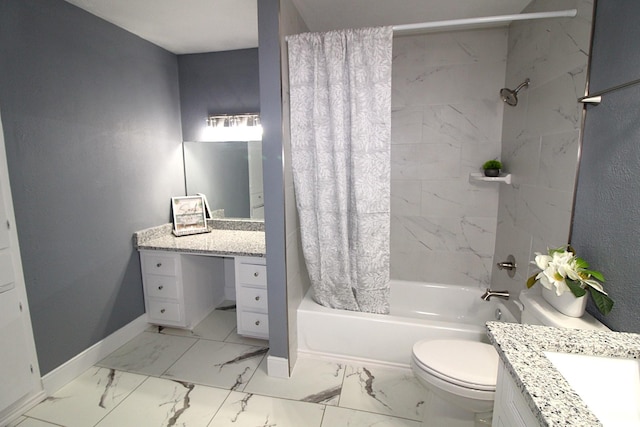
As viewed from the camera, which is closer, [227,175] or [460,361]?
[460,361]

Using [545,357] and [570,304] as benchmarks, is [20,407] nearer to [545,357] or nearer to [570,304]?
[545,357]

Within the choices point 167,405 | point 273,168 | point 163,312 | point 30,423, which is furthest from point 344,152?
point 30,423

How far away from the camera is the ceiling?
1973mm

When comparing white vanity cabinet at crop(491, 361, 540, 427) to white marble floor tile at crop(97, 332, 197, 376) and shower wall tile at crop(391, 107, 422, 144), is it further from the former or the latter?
white marble floor tile at crop(97, 332, 197, 376)

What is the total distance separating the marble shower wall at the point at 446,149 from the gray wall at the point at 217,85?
1.22m

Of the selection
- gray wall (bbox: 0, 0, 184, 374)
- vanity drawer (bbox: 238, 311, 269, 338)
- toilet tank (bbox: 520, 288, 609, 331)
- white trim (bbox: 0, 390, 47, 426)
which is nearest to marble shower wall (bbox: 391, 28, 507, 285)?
toilet tank (bbox: 520, 288, 609, 331)

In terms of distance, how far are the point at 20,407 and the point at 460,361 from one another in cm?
238

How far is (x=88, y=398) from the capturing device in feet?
6.16

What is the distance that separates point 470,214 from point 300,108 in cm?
160

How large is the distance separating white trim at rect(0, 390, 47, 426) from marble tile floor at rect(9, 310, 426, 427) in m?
0.03

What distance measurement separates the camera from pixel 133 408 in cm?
181

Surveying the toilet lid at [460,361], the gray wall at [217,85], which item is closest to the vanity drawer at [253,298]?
the toilet lid at [460,361]

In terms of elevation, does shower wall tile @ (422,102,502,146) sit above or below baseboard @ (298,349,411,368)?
above

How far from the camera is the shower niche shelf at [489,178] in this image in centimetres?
217
